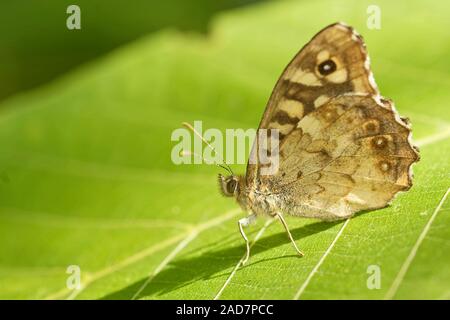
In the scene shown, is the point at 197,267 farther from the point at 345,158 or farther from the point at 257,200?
the point at 345,158

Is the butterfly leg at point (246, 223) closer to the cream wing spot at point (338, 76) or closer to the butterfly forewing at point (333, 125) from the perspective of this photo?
the butterfly forewing at point (333, 125)

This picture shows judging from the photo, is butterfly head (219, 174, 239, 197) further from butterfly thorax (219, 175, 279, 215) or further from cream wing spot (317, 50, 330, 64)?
cream wing spot (317, 50, 330, 64)

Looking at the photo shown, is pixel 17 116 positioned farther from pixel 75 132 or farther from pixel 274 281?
pixel 274 281

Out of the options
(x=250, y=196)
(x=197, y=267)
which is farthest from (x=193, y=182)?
(x=197, y=267)

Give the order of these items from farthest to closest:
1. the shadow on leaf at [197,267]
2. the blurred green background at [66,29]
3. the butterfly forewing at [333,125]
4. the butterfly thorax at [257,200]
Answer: the blurred green background at [66,29]
the butterfly thorax at [257,200]
the butterfly forewing at [333,125]
the shadow on leaf at [197,267]

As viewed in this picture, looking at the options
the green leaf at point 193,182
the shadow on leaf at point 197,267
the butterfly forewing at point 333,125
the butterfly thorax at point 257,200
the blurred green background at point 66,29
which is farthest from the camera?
the blurred green background at point 66,29

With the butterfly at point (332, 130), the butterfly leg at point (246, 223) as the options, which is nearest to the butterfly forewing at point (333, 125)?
the butterfly at point (332, 130)
